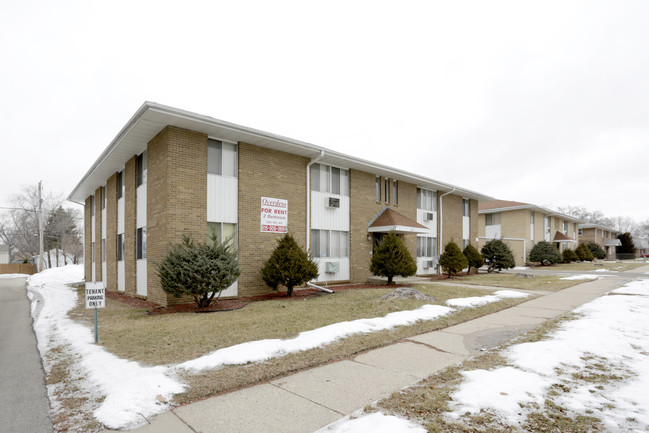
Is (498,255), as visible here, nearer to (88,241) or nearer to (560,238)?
(560,238)

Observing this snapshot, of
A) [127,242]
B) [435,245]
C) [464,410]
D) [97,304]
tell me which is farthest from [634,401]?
[435,245]

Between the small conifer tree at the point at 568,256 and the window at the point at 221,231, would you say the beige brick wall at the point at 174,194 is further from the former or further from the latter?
the small conifer tree at the point at 568,256

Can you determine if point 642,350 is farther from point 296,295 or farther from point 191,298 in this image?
point 191,298

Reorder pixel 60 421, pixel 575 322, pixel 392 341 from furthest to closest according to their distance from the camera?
pixel 575 322, pixel 392 341, pixel 60 421

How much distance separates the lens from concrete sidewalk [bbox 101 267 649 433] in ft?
10.7

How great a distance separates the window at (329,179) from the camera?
15.0 meters

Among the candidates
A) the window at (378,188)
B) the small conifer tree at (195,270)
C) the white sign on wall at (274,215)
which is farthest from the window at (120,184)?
the window at (378,188)

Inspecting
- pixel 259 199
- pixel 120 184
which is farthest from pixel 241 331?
pixel 120 184

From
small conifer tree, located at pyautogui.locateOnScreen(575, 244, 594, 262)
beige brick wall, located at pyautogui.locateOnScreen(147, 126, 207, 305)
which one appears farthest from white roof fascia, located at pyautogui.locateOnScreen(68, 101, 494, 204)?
small conifer tree, located at pyautogui.locateOnScreen(575, 244, 594, 262)

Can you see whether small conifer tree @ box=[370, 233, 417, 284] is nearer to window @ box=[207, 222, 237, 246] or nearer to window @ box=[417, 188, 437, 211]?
window @ box=[417, 188, 437, 211]

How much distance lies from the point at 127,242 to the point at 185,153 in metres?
5.68

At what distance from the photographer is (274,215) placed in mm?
13039

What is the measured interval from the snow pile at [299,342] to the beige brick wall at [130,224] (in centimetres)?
951

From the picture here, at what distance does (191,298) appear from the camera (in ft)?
35.4
